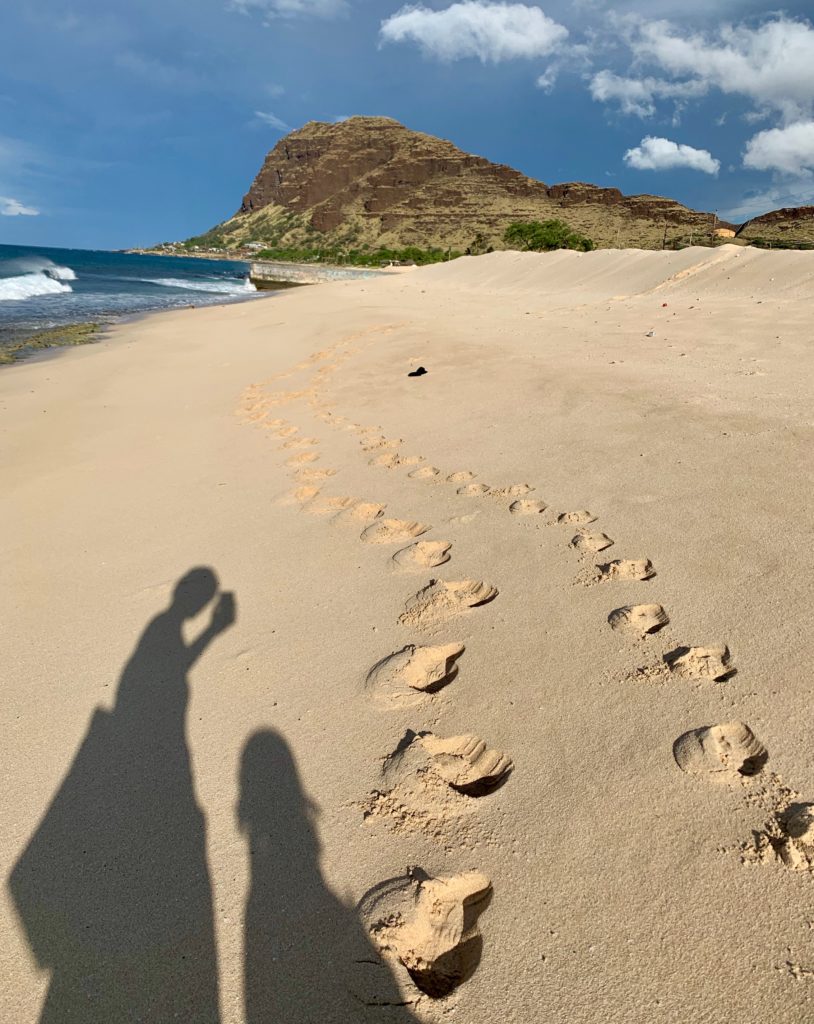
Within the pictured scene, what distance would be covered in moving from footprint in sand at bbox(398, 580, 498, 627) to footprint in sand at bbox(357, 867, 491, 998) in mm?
1178

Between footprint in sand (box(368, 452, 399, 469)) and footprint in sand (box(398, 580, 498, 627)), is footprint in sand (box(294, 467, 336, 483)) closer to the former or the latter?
footprint in sand (box(368, 452, 399, 469))

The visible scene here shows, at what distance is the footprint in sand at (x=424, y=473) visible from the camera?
4218 mm

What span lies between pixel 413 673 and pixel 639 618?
100cm

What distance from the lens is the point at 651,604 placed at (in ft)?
7.87

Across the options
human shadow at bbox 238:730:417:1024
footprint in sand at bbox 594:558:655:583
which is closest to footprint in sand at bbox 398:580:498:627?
footprint in sand at bbox 594:558:655:583

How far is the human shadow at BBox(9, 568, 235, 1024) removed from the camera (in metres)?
1.42

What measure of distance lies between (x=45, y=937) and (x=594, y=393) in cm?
533

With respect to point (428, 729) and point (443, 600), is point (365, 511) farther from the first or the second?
point (428, 729)

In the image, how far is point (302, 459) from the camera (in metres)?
5.05

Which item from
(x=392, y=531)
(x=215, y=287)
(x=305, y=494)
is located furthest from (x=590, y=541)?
(x=215, y=287)

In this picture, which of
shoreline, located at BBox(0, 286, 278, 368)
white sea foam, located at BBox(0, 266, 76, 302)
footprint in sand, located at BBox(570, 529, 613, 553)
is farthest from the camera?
white sea foam, located at BBox(0, 266, 76, 302)

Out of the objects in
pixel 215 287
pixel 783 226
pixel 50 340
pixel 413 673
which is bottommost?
pixel 413 673

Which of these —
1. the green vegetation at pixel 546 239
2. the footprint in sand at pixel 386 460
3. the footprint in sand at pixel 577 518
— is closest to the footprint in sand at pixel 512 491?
the footprint in sand at pixel 577 518

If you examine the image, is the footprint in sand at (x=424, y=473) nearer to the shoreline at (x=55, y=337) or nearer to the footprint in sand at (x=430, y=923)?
the footprint in sand at (x=430, y=923)
